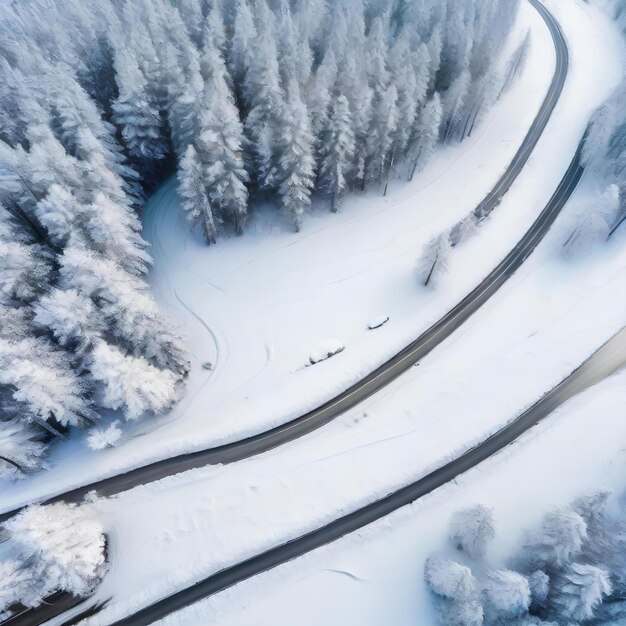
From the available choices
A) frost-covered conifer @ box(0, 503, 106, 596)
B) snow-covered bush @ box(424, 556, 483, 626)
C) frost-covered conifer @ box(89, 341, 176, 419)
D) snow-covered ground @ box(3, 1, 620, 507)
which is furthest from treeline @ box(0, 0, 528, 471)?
snow-covered bush @ box(424, 556, 483, 626)

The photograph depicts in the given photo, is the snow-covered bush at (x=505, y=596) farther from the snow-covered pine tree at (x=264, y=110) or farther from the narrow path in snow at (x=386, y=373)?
the snow-covered pine tree at (x=264, y=110)

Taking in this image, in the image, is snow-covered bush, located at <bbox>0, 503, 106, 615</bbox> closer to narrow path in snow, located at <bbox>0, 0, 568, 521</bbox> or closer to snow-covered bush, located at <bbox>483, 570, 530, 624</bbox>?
narrow path in snow, located at <bbox>0, 0, 568, 521</bbox>

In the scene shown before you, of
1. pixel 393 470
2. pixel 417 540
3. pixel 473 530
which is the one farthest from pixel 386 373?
pixel 473 530

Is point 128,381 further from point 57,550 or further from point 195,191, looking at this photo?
point 195,191

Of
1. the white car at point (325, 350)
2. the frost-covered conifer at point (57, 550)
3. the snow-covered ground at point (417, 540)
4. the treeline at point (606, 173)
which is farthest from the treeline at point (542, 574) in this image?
the treeline at point (606, 173)

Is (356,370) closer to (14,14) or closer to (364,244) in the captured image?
(364,244)

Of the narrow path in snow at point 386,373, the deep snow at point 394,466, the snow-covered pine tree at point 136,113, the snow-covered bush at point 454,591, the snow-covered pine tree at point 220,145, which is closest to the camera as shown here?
the snow-covered bush at point 454,591
